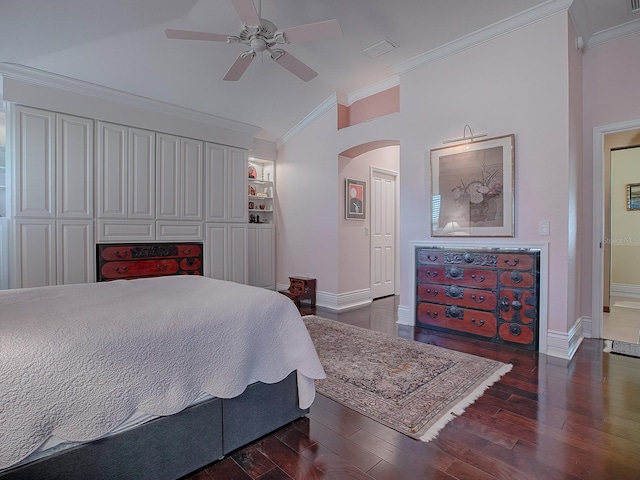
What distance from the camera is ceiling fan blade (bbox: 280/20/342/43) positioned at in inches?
89.4

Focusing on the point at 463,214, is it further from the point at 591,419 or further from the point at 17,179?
the point at 17,179

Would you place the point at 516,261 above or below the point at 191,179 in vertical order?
below

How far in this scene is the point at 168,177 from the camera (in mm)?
4387

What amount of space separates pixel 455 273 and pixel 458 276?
43 mm

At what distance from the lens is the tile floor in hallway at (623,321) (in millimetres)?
3378

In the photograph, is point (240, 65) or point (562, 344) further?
point (562, 344)

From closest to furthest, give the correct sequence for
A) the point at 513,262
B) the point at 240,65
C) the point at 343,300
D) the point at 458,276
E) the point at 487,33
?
1. the point at 240,65
2. the point at 513,262
3. the point at 487,33
4. the point at 458,276
5. the point at 343,300

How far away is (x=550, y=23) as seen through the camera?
9.65 feet

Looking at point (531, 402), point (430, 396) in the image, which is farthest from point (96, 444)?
point (531, 402)

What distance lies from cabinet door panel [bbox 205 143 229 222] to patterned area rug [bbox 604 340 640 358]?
4.73m

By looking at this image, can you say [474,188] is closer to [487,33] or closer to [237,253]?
[487,33]

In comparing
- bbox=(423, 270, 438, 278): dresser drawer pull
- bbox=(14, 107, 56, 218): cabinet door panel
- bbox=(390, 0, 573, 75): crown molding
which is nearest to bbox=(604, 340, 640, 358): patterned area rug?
bbox=(423, 270, 438, 278): dresser drawer pull

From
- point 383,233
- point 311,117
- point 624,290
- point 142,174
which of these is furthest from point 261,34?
point 624,290

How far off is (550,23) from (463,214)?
185 centimetres
